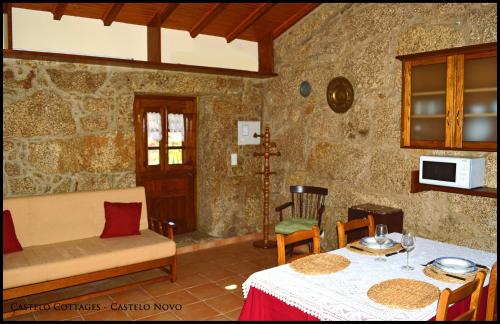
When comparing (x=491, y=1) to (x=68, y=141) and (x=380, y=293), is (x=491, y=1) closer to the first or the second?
(x=380, y=293)

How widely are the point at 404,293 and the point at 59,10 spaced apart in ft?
12.5

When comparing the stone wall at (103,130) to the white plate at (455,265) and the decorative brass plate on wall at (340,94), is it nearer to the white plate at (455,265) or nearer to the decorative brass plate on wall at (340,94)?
the decorative brass plate on wall at (340,94)

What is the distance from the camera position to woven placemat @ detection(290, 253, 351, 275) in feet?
7.29

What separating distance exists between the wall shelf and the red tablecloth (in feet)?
4.79

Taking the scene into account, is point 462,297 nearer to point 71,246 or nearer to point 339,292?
point 339,292

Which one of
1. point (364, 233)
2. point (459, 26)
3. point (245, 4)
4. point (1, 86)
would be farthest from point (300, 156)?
point (1, 86)

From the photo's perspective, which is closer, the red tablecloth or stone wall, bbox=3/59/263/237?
the red tablecloth

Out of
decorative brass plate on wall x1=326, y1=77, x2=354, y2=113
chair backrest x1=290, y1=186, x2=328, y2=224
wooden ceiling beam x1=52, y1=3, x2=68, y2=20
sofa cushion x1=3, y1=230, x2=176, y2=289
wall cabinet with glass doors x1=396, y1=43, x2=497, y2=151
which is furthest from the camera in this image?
chair backrest x1=290, y1=186, x2=328, y2=224

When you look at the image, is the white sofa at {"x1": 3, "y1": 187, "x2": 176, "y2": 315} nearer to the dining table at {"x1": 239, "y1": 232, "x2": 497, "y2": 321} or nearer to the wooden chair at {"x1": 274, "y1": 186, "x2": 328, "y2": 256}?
the wooden chair at {"x1": 274, "y1": 186, "x2": 328, "y2": 256}

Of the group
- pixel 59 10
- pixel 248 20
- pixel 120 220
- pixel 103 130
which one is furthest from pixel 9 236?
pixel 248 20

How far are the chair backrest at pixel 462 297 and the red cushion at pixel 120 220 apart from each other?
10.2 feet

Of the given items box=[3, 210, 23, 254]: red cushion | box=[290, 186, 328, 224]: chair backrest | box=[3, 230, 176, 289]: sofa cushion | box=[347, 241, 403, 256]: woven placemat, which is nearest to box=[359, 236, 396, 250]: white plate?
box=[347, 241, 403, 256]: woven placemat

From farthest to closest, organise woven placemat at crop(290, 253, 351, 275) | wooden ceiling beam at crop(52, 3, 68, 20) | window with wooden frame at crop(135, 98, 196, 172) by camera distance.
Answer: window with wooden frame at crop(135, 98, 196, 172), wooden ceiling beam at crop(52, 3, 68, 20), woven placemat at crop(290, 253, 351, 275)

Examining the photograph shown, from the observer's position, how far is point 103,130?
4539 mm
